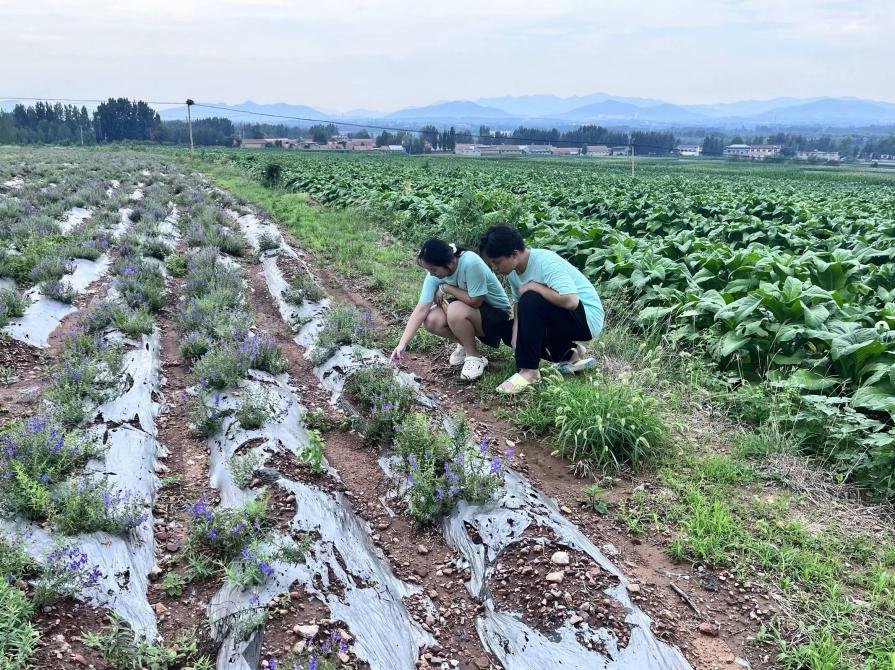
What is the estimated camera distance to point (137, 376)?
4.88 meters

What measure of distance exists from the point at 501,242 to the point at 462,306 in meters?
1.00

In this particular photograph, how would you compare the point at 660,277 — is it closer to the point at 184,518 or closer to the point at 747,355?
the point at 747,355

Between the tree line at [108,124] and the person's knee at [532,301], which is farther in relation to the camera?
the tree line at [108,124]

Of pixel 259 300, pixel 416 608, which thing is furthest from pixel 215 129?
pixel 416 608

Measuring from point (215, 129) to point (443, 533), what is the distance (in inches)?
4245

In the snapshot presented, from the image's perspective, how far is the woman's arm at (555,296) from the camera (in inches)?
183

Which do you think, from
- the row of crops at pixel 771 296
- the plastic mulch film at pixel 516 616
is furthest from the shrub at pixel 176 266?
the plastic mulch film at pixel 516 616

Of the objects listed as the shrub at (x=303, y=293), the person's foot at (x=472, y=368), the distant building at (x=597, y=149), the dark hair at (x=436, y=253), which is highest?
the distant building at (x=597, y=149)

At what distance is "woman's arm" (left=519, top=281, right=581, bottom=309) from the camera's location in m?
4.65

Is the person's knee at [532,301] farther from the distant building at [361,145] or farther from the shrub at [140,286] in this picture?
the distant building at [361,145]

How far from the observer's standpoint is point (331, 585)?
285 centimetres

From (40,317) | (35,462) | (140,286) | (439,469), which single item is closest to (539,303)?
(439,469)

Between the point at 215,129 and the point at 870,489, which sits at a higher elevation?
the point at 215,129

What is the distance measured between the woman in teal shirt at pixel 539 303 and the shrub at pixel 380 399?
3.03ft
